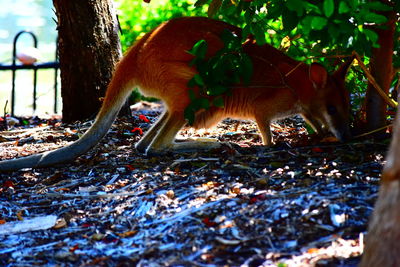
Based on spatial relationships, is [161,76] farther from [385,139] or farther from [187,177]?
[385,139]

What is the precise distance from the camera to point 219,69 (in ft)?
13.6

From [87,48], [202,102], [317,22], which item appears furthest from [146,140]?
[317,22]

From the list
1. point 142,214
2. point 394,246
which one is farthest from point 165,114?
point 394,246

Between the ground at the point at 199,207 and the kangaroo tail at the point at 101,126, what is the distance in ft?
0.33

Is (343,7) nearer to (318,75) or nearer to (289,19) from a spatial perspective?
(289,19)

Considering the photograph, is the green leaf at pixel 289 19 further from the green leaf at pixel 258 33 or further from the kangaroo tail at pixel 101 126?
the kangaroo tail at pixel 101 126

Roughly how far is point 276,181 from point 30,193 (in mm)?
1692

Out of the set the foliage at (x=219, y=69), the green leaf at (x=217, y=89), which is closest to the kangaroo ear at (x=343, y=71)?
the foliage at (x=219, y=69)

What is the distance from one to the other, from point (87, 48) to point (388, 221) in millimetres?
4080

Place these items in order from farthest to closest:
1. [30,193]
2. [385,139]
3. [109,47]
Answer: [109,47]
[385,139]
[30,193]

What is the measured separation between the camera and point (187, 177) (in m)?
4.15

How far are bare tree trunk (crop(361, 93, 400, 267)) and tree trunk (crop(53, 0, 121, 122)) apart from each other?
394 centimetres

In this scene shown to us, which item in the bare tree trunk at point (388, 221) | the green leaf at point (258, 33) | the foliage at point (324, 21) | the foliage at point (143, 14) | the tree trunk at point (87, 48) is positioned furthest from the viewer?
the foliage at point (143, 14)

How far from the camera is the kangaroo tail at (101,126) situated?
4.64 metres
